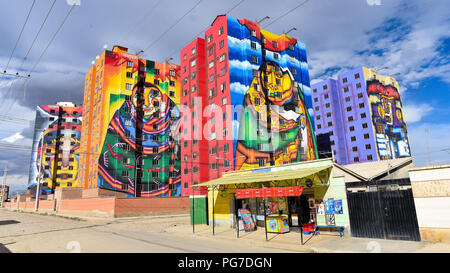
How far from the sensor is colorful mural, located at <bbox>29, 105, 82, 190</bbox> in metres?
111

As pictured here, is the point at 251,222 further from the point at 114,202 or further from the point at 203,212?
the point at 114,202

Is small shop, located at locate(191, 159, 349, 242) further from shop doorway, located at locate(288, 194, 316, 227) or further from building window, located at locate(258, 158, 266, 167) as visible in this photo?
building window, located at locate(258, 158, 266, 167)

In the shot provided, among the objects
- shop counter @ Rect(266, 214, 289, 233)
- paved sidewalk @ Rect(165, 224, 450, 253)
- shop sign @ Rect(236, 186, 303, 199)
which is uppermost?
shop sign @ Rect(236, 186, 303, 199)

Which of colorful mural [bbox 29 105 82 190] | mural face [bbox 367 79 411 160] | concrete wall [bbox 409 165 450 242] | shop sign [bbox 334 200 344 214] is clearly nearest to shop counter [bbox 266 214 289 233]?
shop sign [bbox 334 200 344 214]

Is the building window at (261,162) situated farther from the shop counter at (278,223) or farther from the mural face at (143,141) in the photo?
the shop counter at (278,223)

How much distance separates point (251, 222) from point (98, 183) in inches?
1964

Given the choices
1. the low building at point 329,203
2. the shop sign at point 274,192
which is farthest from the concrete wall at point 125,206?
the shop sign at point 274,192

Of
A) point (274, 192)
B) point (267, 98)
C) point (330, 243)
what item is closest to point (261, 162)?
point (267, 98)

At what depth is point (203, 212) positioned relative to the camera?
1160 inches

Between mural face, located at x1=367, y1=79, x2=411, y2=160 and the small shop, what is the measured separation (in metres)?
70.7

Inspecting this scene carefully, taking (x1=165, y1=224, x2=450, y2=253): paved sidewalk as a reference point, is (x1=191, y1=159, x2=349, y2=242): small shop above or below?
above

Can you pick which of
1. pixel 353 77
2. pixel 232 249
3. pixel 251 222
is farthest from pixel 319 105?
pixel 232 249

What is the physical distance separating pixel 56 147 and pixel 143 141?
66276 mm

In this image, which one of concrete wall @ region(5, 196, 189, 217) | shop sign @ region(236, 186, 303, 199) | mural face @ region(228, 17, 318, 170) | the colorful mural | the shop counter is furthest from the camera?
the colorful mural
